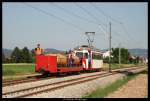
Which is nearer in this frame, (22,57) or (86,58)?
(86,58)

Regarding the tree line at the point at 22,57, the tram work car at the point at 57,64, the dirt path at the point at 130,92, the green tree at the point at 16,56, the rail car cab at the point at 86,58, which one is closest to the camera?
the dirt path at the point at 130,92

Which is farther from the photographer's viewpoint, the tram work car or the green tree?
the green tree

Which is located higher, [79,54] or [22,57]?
[22,57]

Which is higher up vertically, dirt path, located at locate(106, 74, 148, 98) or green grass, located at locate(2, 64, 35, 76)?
green grass, located at locate(2, 64, 35, 76)

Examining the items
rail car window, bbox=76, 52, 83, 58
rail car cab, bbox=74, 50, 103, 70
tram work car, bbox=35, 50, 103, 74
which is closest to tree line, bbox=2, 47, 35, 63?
rail car cab, bbox=74, 50, 103, 70

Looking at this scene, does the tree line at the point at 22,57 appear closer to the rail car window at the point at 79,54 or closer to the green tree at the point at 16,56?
the green tree at the point at 16,56

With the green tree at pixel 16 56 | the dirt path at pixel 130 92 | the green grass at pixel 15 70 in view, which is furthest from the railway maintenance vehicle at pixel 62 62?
the green tree at pixel 16 56

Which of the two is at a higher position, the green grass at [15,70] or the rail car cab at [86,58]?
the rail car cab at [86,58]

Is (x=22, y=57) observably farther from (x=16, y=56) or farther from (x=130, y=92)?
(x=130, y=92)

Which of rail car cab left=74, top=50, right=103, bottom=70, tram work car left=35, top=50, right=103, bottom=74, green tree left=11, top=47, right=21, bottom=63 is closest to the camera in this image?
tram work car left=35, top=50, right=103, bottom=74

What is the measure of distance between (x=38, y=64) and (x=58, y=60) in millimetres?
1725

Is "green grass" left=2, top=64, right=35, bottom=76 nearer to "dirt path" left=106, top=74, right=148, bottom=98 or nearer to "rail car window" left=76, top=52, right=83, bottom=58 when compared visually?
"rail car window" left=76, top=52, right=83, bottom=58

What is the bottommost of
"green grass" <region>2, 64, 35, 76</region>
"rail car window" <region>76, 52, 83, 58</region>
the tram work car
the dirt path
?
the dirt path

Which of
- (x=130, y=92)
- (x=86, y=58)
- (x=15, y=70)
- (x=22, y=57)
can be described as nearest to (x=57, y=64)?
(x=86, y=58)
